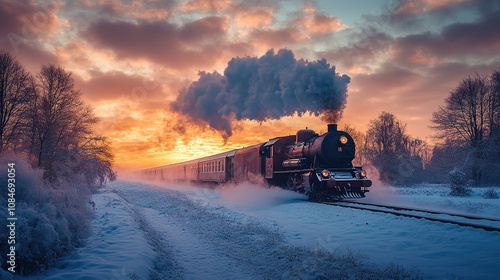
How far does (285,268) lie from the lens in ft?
21.5

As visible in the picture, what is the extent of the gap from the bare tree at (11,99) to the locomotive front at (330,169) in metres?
17.7

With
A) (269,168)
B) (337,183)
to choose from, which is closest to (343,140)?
(337,183)

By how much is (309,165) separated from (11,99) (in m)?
19.1

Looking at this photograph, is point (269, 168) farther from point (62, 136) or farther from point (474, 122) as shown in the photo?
point (474, 122)

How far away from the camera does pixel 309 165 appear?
1627cm

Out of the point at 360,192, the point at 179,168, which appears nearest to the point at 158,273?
the point at 360,192

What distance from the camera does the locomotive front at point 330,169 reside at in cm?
1424

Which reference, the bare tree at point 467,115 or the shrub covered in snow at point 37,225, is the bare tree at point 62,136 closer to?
the shrub covered in snow at point 37,225

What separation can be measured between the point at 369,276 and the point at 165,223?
9.06 m

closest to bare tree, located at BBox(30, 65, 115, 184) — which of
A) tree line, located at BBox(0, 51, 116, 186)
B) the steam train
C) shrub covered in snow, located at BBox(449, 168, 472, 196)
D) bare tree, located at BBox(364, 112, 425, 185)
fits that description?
tree line, located at BBox(0, 51, 116, 186)

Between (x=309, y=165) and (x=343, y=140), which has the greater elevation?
(x=343, y=140)

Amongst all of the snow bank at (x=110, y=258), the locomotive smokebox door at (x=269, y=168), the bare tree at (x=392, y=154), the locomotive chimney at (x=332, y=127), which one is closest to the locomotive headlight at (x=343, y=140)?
the locomotive chimney at (x=332, y=127)

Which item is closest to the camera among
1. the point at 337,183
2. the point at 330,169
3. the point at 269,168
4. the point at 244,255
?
the point at 244,255

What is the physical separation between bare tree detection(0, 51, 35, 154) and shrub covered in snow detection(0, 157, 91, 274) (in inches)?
528
